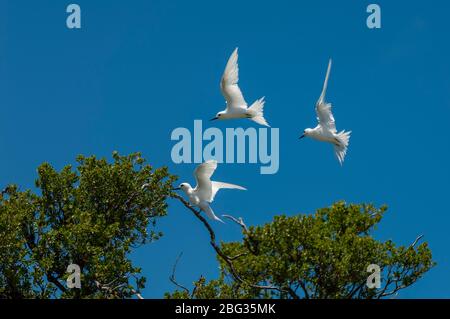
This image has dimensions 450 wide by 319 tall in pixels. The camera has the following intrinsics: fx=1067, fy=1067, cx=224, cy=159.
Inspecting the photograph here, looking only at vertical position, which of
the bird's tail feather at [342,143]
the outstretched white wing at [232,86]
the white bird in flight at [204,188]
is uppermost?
the outstretched white wing at [232,86]

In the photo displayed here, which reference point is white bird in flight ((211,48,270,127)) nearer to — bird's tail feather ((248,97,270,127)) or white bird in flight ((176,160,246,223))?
bird's tail feather ((248,97,270,127))

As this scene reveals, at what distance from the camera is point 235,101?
35.0 metres

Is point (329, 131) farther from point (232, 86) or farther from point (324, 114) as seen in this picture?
point (232, 86)

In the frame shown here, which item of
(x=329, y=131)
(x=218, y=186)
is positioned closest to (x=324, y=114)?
(x=329, y=131)

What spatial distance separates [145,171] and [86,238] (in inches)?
161

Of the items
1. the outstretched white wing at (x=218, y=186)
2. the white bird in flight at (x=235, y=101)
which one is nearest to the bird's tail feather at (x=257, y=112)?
the white bird in flight at (x=235, y=101)

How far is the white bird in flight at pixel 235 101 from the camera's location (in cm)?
3422

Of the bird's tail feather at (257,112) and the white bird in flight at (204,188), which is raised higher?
the bird's tail feather at (257,112)

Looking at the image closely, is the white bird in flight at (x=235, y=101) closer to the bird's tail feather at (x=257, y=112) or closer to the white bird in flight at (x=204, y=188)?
the bird's tail feather at (x=257, y=112)

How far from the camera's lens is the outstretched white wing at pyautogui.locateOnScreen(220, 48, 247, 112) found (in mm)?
34156

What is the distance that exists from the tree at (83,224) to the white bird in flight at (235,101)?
4.30 m

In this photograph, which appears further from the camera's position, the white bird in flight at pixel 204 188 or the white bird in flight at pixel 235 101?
the white bird in flight at pixel 235 101
